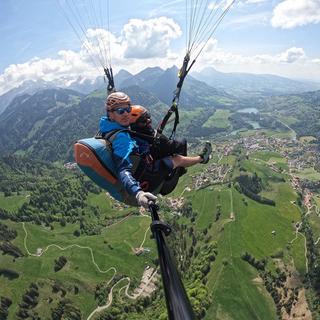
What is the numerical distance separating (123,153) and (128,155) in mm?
171

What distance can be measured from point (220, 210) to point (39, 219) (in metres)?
81.3

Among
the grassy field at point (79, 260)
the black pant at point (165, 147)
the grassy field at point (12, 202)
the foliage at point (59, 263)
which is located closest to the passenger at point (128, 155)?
the black pant at point (165, 147)

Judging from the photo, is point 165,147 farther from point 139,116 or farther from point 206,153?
point 206,153

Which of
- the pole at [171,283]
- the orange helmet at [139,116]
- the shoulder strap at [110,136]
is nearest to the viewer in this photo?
the pole at [171,283]

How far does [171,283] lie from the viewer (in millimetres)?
3633

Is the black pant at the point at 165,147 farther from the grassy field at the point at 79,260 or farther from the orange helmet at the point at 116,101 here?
the grassy field at the point at 79,260

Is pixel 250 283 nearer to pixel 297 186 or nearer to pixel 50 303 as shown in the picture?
pixel 50 303

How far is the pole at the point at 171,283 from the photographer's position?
10.8ft

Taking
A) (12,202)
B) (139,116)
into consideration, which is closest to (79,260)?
(12,202)

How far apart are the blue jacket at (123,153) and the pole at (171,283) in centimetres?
234

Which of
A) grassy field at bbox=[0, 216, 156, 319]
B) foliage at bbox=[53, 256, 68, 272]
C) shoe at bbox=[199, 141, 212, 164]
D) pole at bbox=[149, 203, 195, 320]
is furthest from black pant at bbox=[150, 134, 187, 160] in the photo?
foliage at bbox=[53, 256, 68, 272]

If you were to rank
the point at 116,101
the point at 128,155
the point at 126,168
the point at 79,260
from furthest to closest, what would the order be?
the point at 79,260, the point at 116,101, the point at 128,155, the point at 126,168

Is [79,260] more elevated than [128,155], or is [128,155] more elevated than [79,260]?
[128,155]

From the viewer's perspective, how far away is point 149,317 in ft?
329
